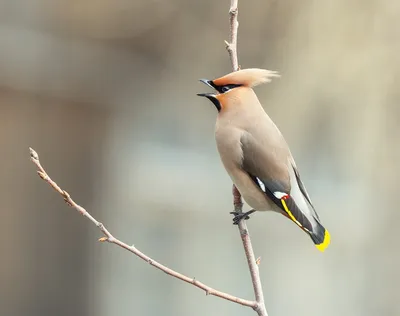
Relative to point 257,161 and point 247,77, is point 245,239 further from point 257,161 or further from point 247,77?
point 247,77

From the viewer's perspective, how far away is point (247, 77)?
64.5 inches

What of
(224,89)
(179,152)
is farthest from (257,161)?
(179,152)

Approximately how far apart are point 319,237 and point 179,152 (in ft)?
6.87

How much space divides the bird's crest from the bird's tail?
41cm

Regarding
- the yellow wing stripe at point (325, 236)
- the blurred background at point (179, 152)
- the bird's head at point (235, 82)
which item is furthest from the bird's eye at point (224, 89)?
the blurred background at point (179, 152)

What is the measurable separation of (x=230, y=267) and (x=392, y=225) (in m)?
1.06

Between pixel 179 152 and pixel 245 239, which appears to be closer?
pixel 245 239

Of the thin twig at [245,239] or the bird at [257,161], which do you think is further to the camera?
the bird at [257,161]

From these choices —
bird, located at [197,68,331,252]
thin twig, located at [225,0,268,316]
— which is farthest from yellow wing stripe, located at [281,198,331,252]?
thin twig, located at [225,0,268,316]

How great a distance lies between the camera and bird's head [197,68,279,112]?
1.60 meters

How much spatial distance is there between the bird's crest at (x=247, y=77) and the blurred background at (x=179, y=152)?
2.00 meters

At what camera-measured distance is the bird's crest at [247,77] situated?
1603mm

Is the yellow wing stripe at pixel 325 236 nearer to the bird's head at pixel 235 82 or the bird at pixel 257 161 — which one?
the bird at pixel 257 161

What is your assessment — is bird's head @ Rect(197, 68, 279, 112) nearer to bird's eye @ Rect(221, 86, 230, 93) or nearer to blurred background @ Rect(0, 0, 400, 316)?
bird's eye @ Rect(221, 86, 230, 93)
